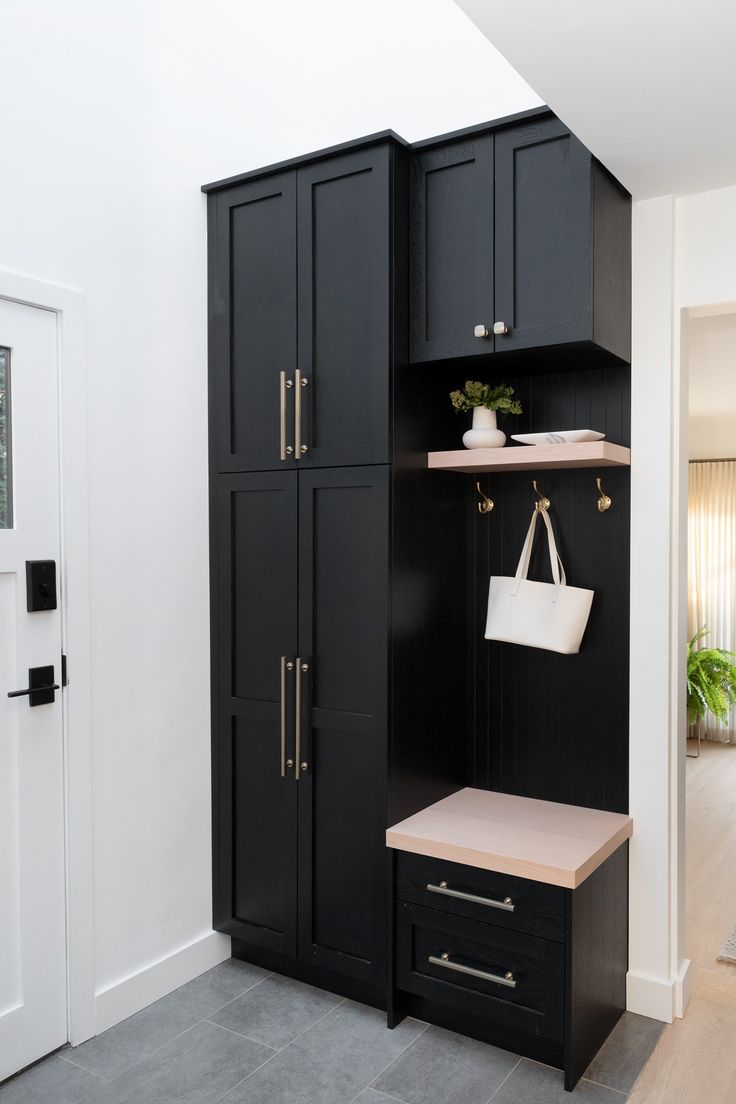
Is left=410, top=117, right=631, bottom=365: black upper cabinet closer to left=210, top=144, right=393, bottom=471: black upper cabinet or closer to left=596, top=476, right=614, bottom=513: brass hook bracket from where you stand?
left=210, top=144, right=393, bottom=471: black upper cabinet

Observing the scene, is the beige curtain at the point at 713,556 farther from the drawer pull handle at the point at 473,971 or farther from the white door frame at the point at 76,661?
the white door frame at the point at 76,661

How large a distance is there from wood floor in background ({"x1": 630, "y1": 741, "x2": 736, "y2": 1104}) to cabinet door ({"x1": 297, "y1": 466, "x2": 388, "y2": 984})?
0.78m

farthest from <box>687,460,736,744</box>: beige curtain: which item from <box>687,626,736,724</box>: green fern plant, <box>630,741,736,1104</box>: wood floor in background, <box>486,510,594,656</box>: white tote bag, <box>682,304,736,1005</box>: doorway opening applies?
<box>486,510,594,656</box>: white tote bag

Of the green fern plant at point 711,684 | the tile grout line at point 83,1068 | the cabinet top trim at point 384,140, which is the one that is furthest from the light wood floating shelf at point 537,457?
the green fern plant at point 711,684

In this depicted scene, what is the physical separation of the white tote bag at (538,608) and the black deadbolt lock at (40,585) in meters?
1.29

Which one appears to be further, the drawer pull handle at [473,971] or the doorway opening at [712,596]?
the doorway opening at [712,596]

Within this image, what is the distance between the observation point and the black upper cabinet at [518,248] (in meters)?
2.25

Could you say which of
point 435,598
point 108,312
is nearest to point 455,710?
point 435,598

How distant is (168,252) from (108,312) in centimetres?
33

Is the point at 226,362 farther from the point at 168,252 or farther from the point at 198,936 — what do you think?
the point at 198,936

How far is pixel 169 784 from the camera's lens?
2660mm

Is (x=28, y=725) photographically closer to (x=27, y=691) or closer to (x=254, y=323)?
(x=27, y=691)

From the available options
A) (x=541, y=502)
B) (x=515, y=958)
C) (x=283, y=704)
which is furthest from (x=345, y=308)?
(x=515, y=958)

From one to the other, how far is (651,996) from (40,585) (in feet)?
6.84
